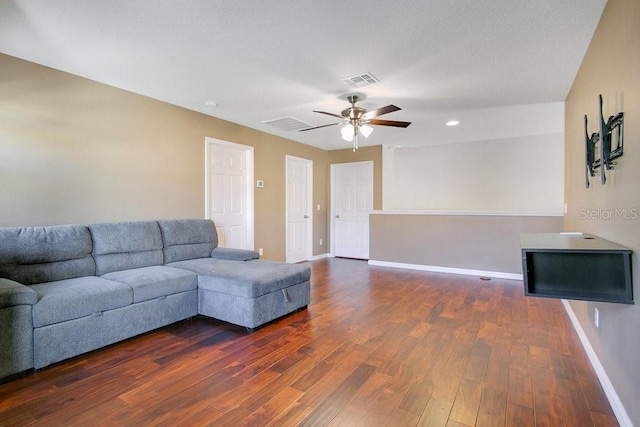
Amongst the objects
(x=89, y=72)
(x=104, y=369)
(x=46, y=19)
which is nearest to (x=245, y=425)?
(x=104, y=369)

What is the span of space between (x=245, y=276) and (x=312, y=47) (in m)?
2.05

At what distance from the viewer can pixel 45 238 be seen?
2689 millimetres

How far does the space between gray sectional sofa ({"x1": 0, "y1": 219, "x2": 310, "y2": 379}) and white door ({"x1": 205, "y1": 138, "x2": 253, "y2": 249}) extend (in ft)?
3.18

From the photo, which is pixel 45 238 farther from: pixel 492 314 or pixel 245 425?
pixel 492 314

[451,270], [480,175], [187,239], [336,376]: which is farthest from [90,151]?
[480,175]

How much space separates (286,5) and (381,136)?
156 inches

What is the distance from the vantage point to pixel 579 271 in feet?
5.57

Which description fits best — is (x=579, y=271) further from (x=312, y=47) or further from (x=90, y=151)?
(x=90, y=151)

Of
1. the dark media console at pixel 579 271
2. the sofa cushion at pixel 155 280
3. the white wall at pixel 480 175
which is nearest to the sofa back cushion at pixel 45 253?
the sofa cushion at pixel 155 280

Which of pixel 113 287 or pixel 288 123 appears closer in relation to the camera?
pixel 113 287

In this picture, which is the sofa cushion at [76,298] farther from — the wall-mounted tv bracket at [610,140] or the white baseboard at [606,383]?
the wall-mounted tv bracket at [610,140]

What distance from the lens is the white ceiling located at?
2109mm

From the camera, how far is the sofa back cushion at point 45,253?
249 centimetres

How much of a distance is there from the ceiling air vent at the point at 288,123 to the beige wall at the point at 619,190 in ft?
10.8
